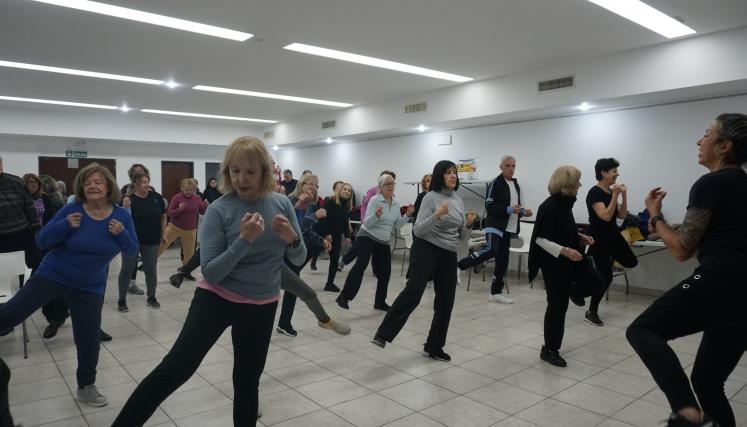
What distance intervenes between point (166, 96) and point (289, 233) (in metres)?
8.68

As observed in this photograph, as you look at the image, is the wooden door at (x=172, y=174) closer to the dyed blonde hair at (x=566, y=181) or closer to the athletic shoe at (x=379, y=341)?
the athletic shoe at (x=379, y=341)

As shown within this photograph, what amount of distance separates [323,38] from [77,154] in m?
10.1

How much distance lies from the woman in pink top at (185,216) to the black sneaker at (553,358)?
4.92m

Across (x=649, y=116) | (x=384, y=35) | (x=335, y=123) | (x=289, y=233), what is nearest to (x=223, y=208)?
(x=289, y=233)

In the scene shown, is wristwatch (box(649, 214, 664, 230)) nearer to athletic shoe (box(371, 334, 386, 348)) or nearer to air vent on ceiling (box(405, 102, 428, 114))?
athletic shoe (box(371, 334, 386, 348))

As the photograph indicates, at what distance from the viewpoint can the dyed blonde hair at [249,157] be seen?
199cm

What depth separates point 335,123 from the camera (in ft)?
37.1

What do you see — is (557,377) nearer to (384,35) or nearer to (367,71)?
(384,35)

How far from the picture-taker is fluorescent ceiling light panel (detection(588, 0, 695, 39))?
4770mm

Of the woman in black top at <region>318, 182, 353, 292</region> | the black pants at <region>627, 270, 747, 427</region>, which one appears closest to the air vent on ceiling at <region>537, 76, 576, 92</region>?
the woman in black top at <region>318, 182, 353, 292</region>

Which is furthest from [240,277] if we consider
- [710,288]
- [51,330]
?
[51,330]

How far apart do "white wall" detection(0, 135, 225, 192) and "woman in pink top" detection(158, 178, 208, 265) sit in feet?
24.1

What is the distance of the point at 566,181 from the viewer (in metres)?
3.72

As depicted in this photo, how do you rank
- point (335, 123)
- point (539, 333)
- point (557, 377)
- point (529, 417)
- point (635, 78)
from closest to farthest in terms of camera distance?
point (529, 417)
point (557, 377)
point (539, 333)
point (635, 78)
point (335, 123)
